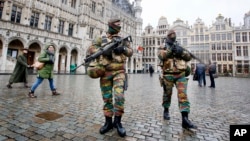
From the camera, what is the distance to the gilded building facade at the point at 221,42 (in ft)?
135

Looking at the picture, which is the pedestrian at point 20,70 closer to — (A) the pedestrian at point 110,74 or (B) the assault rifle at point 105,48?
(B) the assault rifle at point 105,48

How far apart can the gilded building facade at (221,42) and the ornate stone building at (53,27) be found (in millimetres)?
27661

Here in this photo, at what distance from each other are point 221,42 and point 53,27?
46156mm

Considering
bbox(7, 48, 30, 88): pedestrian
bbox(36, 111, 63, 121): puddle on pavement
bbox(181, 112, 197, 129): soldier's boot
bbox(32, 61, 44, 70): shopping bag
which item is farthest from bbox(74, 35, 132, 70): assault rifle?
bbox(7, 48, 30, 88): pedestrian

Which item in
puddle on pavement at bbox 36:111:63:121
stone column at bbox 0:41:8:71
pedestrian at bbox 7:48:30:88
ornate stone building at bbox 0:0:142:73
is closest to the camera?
puddle on pavement at bbox 36:111:63:121

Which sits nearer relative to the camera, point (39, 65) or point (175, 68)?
point (175, 68)

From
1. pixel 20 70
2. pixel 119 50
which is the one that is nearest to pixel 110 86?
pixel 119 50

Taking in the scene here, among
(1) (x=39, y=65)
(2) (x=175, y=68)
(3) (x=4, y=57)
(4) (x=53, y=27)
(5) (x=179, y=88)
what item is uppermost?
(4) (x=53, y=27)

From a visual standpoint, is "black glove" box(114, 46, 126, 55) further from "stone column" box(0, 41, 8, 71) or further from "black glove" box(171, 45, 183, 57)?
"stone column" box(0, 41, 8, 71)

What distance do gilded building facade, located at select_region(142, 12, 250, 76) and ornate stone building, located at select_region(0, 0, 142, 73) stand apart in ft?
90.8

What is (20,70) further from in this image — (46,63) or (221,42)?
(221,42)

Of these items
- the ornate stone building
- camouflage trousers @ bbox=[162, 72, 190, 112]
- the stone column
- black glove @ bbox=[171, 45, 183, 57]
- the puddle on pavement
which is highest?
the ornate stone building

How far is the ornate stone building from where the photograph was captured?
17.8m

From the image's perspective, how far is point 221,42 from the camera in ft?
145
